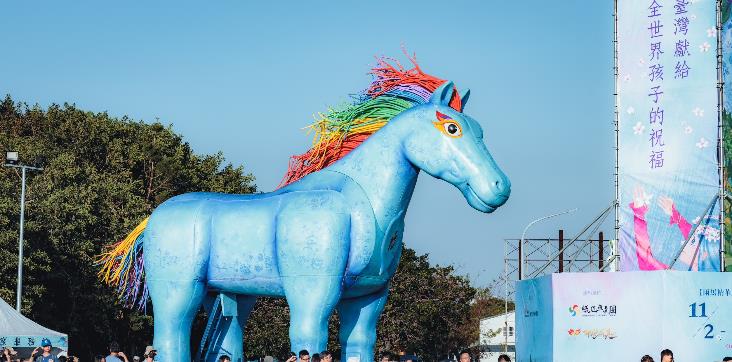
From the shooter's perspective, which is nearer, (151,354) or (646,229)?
(151,354)

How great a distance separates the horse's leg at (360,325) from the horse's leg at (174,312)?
1.76 metres

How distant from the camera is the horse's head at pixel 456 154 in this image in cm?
1417

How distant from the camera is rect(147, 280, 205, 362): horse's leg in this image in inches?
600

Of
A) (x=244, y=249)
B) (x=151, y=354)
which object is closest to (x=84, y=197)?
(x=151, y=354)

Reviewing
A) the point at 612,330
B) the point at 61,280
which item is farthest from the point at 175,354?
the point at 61,280

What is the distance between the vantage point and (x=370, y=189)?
47.8 ft

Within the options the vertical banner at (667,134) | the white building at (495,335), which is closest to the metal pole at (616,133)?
the vertical banner at (667,134)

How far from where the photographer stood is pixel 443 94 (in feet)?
48.3

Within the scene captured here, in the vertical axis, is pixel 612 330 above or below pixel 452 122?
below

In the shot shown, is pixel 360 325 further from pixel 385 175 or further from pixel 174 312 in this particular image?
pixel 174 312

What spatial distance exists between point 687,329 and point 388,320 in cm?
2425

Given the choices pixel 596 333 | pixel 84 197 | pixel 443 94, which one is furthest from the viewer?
pixel 84 197

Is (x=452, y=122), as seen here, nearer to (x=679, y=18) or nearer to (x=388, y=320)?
(x=679, y=18)

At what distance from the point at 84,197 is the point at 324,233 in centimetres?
2381
